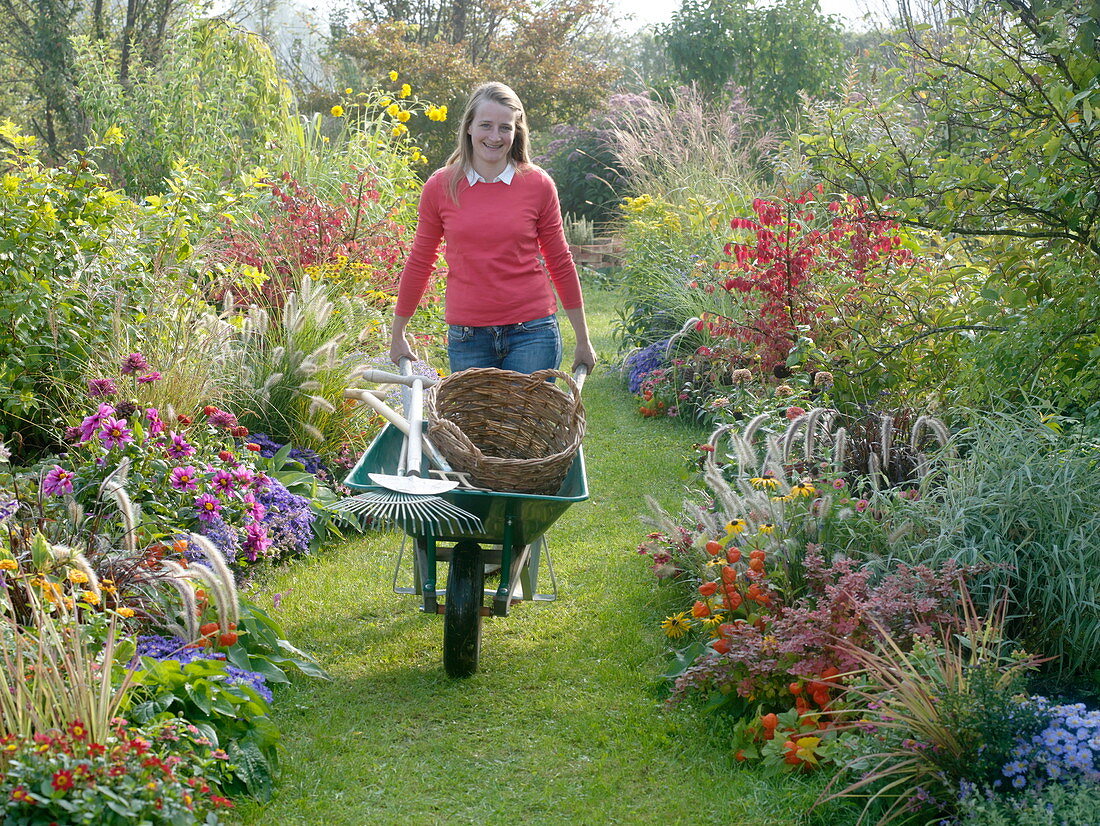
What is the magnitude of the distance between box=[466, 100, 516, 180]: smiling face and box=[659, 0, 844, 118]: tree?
12.1m

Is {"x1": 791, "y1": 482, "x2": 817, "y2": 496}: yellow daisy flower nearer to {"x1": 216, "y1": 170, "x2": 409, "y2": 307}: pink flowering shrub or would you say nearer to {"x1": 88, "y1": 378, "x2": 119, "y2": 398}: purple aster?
{"x1": 88, "y1": 378, "x2": 119, "y2": 398}: purple aster

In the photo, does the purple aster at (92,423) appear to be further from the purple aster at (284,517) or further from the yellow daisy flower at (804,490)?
the yellow daisy flower at (804,490)

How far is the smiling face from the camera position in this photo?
372 centimetres

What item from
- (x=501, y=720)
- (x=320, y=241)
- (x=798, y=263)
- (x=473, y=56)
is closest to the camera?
(x=501, y=720)

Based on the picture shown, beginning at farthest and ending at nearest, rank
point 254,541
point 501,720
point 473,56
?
point 473,56
point 254,541
point 501,720

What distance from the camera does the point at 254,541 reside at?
12.9ft

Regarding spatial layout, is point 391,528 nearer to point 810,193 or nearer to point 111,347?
point 111,347

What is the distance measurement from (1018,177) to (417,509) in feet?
7.25

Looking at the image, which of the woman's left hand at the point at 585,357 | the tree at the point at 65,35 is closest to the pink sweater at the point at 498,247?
the woman's left hand at the point at 585,357

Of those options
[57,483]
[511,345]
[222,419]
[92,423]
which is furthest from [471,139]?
[57,483]

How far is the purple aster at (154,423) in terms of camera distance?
3.65 m

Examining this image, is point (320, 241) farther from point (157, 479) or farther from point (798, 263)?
point (157, 479)

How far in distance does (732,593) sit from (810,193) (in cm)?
343

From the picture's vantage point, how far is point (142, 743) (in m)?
2.19
